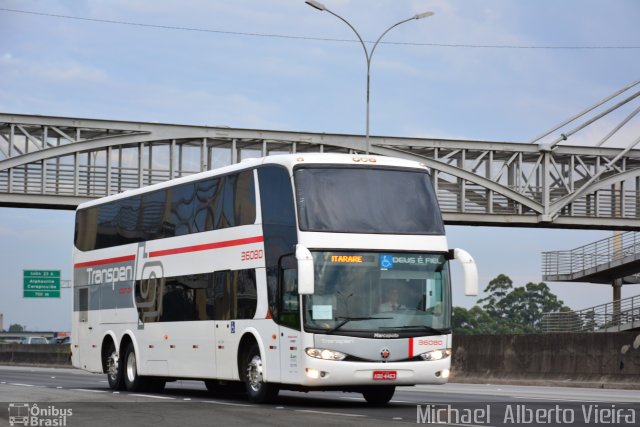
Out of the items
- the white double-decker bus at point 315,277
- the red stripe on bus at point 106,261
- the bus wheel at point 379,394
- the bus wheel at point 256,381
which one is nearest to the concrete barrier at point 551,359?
the bus wheel at point 379,394

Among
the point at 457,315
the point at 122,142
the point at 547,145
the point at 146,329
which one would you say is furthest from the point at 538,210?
the point at 457,315

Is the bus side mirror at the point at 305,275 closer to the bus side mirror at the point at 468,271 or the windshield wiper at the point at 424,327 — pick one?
the windshield wiper at the point at 424,327

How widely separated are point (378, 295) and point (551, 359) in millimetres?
16017

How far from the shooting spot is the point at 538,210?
68.1m

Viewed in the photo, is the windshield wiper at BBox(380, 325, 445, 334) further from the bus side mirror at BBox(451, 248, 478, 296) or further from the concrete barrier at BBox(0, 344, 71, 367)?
the concrete barrier at BBox(0, 344, 71, 367)

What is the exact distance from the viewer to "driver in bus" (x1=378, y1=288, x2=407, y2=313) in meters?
19.9

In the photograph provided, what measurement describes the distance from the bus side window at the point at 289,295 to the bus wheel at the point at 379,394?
2264mm

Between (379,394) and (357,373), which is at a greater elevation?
(357,373)

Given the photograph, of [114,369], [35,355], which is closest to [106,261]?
[114,369]

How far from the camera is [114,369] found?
27172 millimetres

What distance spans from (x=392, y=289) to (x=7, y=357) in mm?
53237

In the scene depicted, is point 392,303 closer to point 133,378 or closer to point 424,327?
point 424,327

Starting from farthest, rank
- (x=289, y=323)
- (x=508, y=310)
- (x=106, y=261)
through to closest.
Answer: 1. (x=508, y=310)
2. (x=106, y=261)
3. (x=289, y=323)

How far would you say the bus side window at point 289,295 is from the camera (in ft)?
65.3
